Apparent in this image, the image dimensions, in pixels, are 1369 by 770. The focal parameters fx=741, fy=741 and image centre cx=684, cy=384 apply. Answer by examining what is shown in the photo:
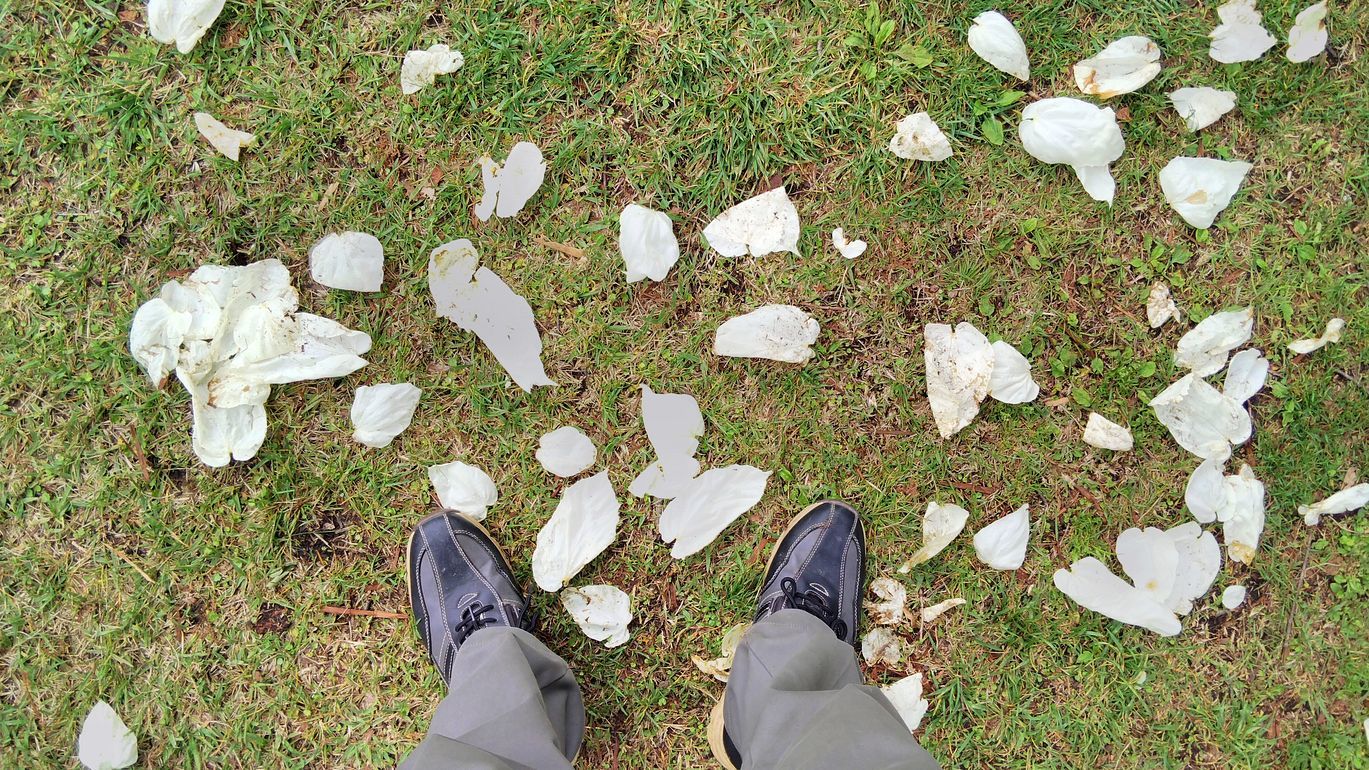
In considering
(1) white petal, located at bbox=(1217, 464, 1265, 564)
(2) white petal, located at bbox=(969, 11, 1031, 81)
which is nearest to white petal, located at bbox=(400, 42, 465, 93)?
(2) white petal, located at bbox=(969, 11, 1031, 81)

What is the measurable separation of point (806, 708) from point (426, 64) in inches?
80.9

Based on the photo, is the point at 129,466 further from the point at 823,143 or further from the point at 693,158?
the point at 823,143

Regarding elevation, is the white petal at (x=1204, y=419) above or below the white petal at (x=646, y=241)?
below

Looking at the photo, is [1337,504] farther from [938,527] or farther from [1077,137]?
[1077,137]

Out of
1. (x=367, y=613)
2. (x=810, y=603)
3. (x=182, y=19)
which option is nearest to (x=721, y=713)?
(x=810, y=603)

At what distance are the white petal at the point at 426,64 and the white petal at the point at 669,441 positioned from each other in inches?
43.6

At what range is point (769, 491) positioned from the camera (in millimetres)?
2250

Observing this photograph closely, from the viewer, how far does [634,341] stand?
87.6 inches

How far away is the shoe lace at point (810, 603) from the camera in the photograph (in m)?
2.18

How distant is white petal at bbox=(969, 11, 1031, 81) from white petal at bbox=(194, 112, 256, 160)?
218 centimetres

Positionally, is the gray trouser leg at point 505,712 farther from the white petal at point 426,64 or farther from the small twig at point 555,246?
the white petal at point 426,64

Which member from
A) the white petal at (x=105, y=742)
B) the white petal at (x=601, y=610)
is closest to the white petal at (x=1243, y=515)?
the white petal at (x=601, y=610)

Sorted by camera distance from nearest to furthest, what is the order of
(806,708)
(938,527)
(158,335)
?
(806,708)
(158,335)
(938,527)

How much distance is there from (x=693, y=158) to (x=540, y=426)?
93cm
